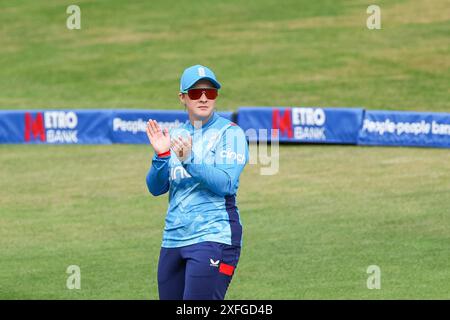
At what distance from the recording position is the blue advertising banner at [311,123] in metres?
23.2

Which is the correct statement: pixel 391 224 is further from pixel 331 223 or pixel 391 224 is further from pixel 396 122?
pixel 396 122

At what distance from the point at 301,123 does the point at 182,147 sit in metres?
16.2

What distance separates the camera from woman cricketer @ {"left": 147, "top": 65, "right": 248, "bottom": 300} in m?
7.67

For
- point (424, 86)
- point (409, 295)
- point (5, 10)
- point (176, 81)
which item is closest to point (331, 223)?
point (409, 295)

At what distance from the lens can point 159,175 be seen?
7.84 metres

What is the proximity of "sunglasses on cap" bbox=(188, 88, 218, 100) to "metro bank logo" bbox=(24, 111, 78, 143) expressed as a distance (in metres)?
17.0

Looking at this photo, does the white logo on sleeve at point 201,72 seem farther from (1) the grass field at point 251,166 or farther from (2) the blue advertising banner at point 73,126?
(2) the blue advertising banner at point 73,126

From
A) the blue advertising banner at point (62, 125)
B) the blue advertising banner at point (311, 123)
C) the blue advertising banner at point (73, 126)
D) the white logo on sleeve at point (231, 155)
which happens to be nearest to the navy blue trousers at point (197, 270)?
the white logo on sleeve at point (231, 155)

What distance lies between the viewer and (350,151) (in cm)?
2272

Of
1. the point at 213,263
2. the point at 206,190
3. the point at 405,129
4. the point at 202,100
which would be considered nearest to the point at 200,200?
the point at 206,190

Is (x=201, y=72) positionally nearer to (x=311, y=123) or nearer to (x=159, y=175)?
(x=159, y=175)

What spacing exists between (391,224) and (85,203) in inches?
220
